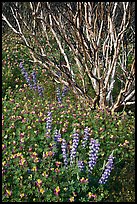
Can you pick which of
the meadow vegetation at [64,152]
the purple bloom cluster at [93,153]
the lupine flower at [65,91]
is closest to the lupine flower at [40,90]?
the meadow vegetation at [64,152]

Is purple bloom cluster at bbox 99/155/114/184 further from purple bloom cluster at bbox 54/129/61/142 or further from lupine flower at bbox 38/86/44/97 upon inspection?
lupine flower at bbox 38/86/44/97

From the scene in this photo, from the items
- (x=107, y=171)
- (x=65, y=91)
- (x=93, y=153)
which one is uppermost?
(x=65, y=91)

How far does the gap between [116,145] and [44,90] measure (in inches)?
80.9

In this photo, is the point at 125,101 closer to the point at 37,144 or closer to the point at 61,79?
the point at 61,79

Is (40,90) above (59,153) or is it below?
above

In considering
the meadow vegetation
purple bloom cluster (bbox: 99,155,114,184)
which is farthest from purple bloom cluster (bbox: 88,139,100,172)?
purple bloom cluster (bbox: 99,155,114,184)

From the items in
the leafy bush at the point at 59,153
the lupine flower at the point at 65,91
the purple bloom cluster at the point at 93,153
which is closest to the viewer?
the leafy bush at the point at 59,153

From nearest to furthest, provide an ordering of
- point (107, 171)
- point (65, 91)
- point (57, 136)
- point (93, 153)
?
point (107, 171), point (93, 153), point (57, 136), point (65, 91)

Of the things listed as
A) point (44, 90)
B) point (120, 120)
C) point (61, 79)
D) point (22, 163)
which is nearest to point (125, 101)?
point (120, 120)

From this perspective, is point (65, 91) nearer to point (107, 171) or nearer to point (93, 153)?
point (93, 153)

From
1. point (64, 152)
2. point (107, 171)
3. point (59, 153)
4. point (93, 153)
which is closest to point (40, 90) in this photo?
point (59, 153)

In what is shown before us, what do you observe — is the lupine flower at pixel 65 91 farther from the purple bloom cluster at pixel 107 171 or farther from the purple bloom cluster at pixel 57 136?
the purple bloom cluster at pixel 107 171

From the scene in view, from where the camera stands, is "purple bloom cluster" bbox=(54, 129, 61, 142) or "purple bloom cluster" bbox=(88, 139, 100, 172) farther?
"purple bloom cluster" bbox=(54, 129, 61, 142)

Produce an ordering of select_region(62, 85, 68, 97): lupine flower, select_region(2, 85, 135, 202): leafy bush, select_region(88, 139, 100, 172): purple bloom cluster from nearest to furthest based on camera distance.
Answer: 1. select_region(2, 85, 135, 202): leafy bush
2. select_region(88, 139, 100, 172): purple bloom cluster
3. select_region(62, 85, 68, 97): lupine flower
